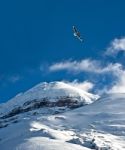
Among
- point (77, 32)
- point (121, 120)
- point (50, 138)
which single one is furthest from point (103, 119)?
point (77, 32)

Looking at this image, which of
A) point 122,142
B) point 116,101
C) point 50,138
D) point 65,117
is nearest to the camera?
point 50,138

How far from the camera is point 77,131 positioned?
10156cm

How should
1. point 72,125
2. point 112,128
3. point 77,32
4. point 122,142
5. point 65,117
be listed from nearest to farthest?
point 77,32
point 122,142
point 112,128
point 72,125
point 65,117

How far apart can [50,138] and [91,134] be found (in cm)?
1240

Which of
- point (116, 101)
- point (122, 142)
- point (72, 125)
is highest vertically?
point (116, 101)

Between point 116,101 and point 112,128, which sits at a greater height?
point 116,101

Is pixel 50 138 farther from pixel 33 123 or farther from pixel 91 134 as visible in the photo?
pixel 33 123

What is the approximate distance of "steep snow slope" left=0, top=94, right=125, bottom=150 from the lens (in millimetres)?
79312

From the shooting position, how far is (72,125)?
358 feet

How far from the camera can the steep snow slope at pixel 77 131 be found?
79.3 m

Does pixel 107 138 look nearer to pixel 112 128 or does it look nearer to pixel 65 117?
pixel 112 128

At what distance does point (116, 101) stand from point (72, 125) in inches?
1084

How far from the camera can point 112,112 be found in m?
119

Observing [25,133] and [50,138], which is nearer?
[50,138]
